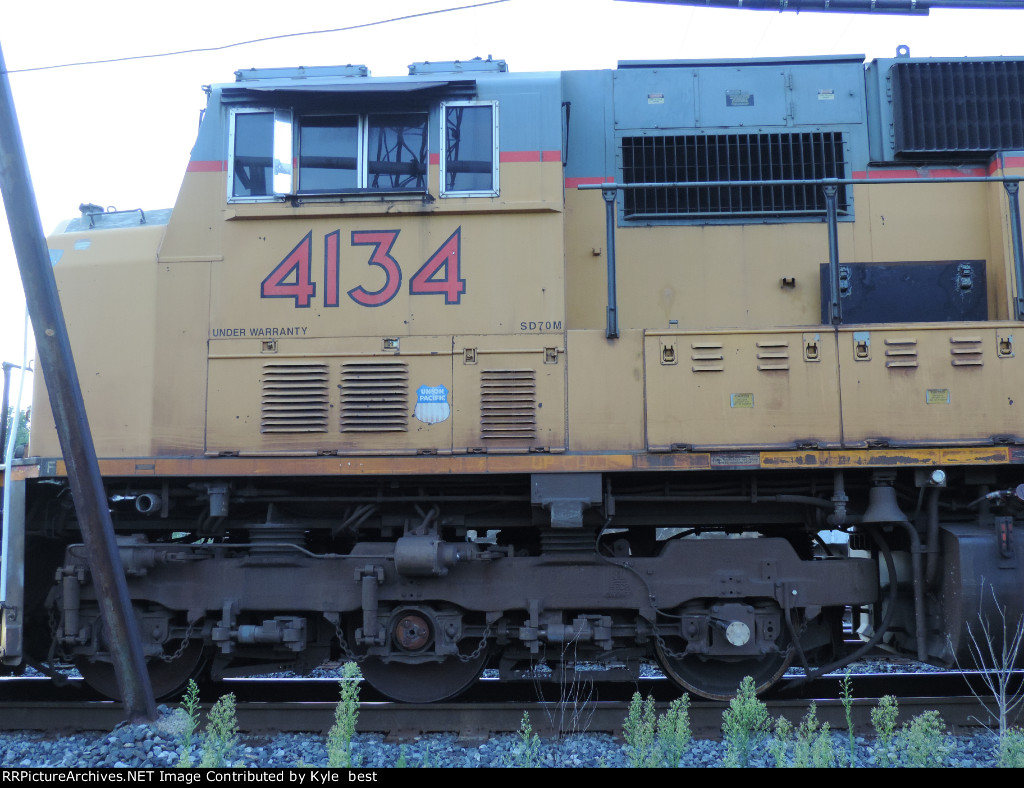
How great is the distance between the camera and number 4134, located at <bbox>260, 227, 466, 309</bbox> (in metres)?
5.75

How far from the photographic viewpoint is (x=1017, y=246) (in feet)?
18.5

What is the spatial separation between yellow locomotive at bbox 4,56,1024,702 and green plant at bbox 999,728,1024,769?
787mm

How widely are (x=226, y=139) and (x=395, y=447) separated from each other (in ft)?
8.79

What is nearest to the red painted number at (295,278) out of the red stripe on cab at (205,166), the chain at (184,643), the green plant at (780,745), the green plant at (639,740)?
the red stripe on cab at (205,166)

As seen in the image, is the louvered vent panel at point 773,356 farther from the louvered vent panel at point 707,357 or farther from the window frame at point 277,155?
the window frame at point 277,155

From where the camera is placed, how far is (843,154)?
253 inches

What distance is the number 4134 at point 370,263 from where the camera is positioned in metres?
5.75

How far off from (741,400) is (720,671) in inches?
87.0

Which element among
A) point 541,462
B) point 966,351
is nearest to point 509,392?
point 541,462

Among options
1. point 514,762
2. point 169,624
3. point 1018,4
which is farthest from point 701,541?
point 1018,4

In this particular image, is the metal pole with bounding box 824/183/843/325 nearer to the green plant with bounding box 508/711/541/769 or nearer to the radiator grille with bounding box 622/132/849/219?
the radiator grille with bounding box 622/132/849/219

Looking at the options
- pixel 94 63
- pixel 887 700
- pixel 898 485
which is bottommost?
pixel 887 700

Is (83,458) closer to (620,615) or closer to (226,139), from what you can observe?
(226,139)

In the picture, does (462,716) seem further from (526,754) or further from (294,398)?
(294,398)
